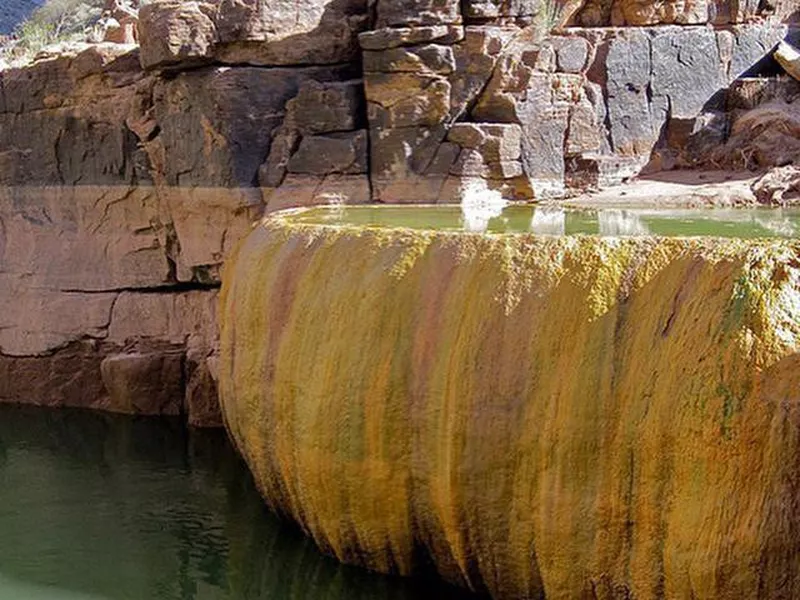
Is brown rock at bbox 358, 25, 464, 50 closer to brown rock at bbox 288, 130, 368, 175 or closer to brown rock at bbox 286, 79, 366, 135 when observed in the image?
brown rock at bbox 286, 79, 366, 135

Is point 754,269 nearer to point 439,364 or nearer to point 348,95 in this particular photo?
point 439,364

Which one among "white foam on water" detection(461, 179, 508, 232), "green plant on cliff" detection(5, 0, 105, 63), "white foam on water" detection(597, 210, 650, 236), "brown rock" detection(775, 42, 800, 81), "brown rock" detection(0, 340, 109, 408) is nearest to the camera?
"white foam on water" detection(597, 210, 650, 236)

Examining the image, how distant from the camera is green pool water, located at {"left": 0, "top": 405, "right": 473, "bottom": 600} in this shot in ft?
20.4

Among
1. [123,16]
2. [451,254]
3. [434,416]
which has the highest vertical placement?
[123,16]

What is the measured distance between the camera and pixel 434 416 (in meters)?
5.33

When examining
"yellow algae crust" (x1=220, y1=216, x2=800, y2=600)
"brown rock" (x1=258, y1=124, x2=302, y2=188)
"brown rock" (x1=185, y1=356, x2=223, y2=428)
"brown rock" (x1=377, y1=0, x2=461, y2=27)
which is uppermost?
"brown rock" (x1=377, y1=0, x2=461, y2=27)

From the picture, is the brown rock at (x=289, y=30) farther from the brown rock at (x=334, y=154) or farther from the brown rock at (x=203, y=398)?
the brown rock at (x=203, y=398)

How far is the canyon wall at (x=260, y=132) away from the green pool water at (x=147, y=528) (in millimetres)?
818

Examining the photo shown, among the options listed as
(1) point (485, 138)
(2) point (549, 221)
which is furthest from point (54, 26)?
(2) point (549, 221)

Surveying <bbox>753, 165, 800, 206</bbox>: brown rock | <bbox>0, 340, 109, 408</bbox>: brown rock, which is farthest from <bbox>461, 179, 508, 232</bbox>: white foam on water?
<bbox>0, 340, 109, 408</bbox>: brown rock

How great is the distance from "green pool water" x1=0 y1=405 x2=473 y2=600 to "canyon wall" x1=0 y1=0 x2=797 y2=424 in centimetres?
82

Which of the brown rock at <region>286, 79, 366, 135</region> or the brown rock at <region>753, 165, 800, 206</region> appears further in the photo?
the brown rock at <region>286, 79, 366, 135</region>

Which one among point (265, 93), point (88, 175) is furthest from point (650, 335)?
point (88, 175)

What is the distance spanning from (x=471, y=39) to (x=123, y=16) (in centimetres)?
444
